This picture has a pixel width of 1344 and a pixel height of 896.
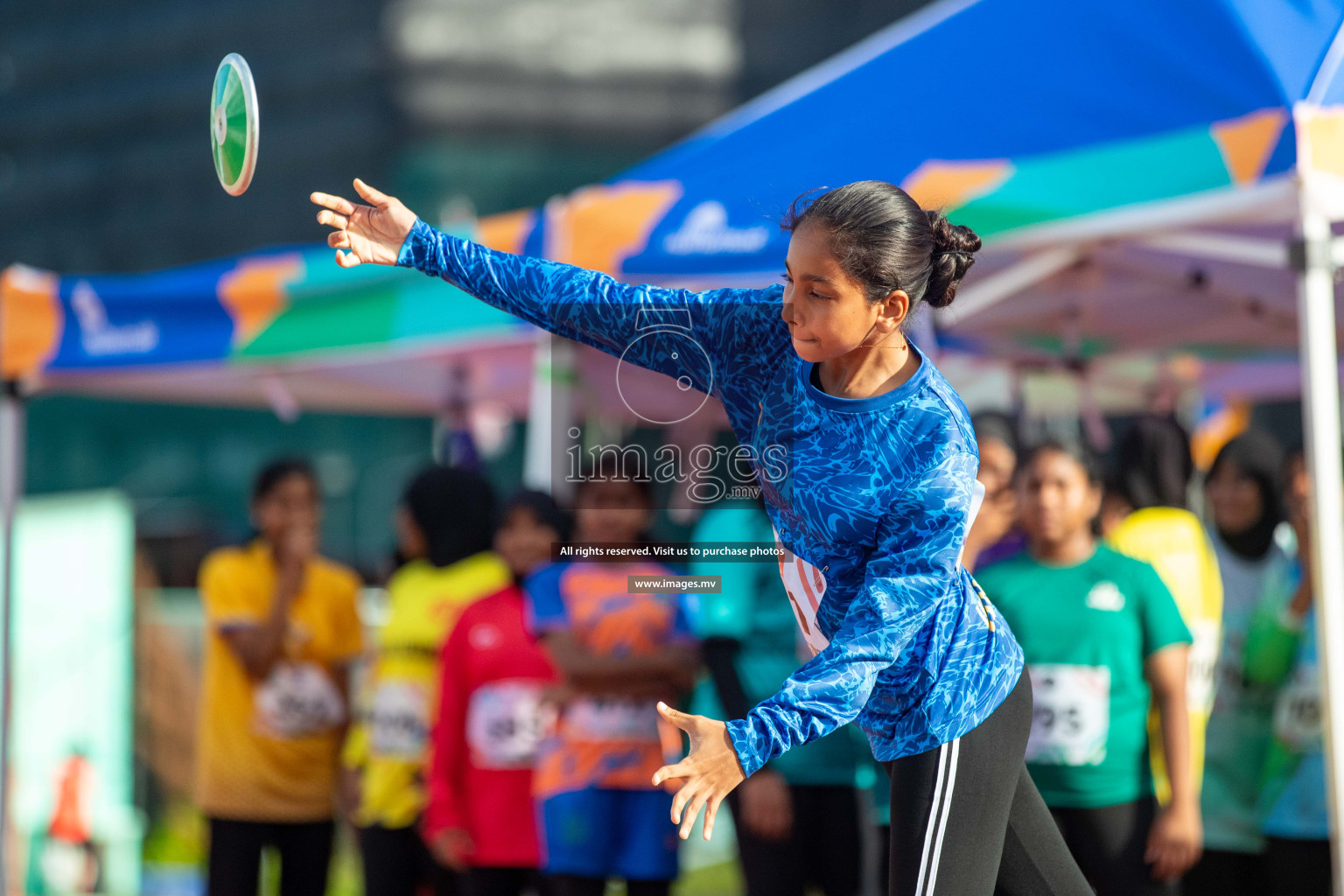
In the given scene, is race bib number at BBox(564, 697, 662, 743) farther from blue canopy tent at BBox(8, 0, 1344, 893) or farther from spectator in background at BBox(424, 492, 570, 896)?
blue canopy tent at BBox(8, 0, 1344, 893)

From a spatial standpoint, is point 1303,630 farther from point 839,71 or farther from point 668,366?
point 668,366

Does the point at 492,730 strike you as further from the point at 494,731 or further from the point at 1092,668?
the point at 1092,668

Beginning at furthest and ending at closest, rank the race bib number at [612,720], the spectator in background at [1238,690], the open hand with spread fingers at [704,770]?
the spectator in background at [1238,690] → the race bib number at [612,720] → the open hand with spread fingers at [704,770]

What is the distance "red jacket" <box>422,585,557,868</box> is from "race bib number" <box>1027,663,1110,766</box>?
1.36 m

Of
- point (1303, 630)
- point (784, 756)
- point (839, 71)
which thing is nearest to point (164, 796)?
point (784, 756)

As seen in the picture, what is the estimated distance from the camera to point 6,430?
530cm

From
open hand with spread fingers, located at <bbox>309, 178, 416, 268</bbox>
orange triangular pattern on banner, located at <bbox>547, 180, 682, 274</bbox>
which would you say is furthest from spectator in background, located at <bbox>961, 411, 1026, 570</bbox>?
open hand with spread fingers, located at <bbox>309, 178, 416, 268</bbox>

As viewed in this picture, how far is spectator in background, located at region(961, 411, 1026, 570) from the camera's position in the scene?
3.75m

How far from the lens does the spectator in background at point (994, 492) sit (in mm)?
3748

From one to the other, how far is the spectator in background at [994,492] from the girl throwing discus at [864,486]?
160 cm

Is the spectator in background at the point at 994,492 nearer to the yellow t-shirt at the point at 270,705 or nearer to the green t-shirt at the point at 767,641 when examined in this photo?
the green t-shirt at the point at 767,641

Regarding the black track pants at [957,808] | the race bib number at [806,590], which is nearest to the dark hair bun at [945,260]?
the race bib number at [806,590]

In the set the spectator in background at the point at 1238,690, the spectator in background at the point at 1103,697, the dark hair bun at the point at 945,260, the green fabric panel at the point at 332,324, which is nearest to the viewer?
the dark hair bun at the point at 945,260

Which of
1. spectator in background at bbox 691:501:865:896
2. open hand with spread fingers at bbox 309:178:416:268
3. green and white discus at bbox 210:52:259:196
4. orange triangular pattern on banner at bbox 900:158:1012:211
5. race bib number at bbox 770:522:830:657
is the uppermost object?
orange triangular pattern on banner at bbox 900:158:1012:211
